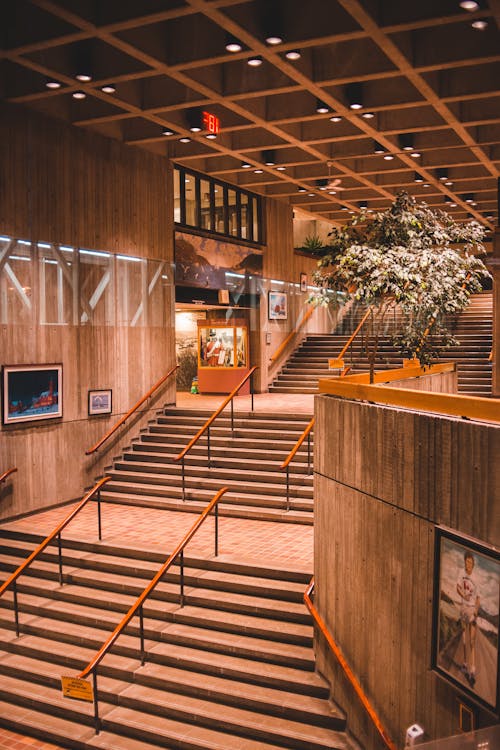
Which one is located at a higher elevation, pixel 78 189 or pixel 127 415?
pixel 78 189

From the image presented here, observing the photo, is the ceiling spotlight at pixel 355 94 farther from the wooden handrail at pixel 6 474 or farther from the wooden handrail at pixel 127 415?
the wooden handrail at pixel 6 474

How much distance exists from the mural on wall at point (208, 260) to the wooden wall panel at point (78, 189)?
21.2 inches

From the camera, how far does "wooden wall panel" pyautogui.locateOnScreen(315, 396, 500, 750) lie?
4.68m

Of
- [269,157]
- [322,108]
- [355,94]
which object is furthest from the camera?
[269,157]

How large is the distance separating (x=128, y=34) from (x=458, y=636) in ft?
24.8

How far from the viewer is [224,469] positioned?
12141mm

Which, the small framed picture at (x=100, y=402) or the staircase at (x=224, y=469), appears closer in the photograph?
the staircase at (x=224, y=469)

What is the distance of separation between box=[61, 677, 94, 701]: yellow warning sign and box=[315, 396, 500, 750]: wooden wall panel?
2.31 m

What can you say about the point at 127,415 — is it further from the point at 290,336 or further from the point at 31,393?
the point at 290,336

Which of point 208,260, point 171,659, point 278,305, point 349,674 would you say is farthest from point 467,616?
point 278,305

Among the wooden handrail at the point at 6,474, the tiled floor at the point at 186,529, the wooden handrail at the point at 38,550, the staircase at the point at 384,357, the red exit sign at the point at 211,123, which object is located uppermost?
the red exit sign at the point at 211,123

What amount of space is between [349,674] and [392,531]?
160cm

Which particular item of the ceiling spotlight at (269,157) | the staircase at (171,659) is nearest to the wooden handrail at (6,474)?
the staircase at (171,659)

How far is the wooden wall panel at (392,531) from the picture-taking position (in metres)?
4.68
